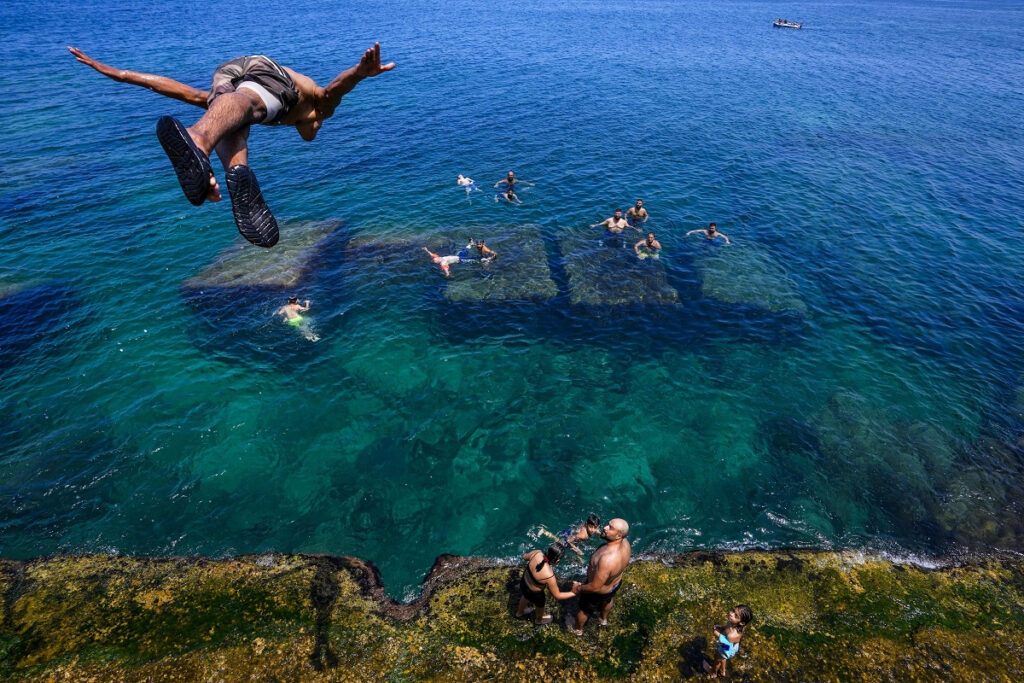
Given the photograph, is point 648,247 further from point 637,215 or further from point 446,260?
point 446,260

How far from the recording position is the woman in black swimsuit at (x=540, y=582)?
10.0 m

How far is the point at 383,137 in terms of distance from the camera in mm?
42750

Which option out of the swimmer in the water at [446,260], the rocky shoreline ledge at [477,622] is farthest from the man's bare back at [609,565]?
the swimmer in the water at [446,260]

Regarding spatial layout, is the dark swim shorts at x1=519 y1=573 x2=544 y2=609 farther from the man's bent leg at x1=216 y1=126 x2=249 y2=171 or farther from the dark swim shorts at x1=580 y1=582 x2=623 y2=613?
the man's bent leg at x1=216 y1=126 x2=249 y2=171

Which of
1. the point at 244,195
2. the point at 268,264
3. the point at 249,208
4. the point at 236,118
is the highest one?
the point at 236,118

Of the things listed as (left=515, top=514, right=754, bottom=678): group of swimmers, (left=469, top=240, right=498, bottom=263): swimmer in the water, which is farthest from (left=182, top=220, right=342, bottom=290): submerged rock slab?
(left=515, top=514, right=754, bottom=678): group of swimmers

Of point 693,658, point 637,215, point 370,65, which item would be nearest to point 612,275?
point 637,215

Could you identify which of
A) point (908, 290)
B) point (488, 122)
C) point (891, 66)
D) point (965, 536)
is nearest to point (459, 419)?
point (965, 536)

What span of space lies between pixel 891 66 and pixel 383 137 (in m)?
76.5

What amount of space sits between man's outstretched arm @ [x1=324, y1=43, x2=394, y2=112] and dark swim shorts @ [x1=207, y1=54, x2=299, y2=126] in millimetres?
602

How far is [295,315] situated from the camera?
72.7 feet

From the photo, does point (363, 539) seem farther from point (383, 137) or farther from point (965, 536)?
point (383, 137)

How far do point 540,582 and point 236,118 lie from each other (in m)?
9.58

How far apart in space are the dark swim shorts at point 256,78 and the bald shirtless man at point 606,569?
8953 millimetres
